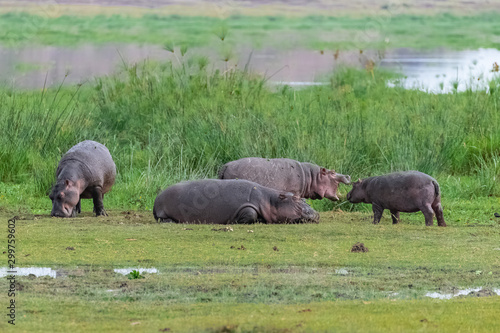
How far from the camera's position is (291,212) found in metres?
10.4

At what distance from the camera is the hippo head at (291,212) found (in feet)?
34.0

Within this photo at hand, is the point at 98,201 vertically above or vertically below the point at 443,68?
above

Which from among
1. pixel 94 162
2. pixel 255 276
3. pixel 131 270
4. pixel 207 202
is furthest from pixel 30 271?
pixel 94 162

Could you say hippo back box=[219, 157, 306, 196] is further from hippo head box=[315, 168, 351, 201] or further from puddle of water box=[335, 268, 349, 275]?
puddle of water box=[335, 268, 349, 275]

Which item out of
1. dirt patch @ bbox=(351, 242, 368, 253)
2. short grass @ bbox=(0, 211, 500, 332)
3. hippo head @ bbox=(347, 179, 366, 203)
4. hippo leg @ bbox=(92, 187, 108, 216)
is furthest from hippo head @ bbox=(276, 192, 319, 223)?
hippo leg @ bbox=(92, 187, 108, 216)

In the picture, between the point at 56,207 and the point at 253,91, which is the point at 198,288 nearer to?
the point at 56,207

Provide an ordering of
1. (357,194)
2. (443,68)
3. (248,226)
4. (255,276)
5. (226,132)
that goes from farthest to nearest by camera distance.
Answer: (443,68) < (226,132) < (357,194) < (248,226) < (255,276)

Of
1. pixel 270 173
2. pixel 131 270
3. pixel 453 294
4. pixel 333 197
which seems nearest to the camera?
pixel 453 294

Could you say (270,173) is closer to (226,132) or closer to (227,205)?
(227,205)

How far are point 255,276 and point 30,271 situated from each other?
6.04ft

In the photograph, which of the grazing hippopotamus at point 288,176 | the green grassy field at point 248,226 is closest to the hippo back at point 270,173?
the grazing hippopotamus at point 288,176

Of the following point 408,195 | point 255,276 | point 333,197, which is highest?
point 255,276

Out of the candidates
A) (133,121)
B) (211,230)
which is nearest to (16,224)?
(211,230)

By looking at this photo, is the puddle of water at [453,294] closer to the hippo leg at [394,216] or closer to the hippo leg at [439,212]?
the hippo leg at [439,212]
